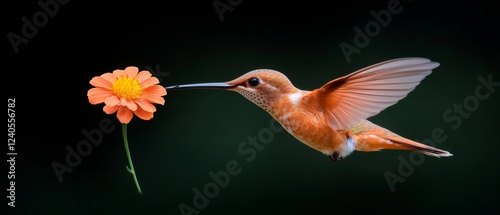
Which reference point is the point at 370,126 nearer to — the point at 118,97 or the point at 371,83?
the point at 371,83

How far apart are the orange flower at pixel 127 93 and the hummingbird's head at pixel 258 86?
A: 41mm

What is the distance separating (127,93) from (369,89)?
1.27 ft

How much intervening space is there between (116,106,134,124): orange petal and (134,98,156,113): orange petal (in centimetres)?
3

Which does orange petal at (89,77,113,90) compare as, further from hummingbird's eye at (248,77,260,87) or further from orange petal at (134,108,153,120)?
hummingbird's eye at (248,77,260,87)

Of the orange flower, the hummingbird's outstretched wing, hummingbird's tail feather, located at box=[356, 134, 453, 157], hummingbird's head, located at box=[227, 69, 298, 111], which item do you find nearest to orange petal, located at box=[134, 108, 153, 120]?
the orange flower

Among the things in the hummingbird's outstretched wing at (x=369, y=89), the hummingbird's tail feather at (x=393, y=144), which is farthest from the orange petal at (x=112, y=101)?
the hummingbird's tail feather at (x=393, y=144)

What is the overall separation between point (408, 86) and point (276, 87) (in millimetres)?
216

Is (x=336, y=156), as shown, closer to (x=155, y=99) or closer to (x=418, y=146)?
(x=418, y=146)

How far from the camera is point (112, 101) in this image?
919 mm

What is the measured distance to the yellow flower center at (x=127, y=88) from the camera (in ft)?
3.06

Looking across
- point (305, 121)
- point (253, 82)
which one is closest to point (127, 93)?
point (253, 82)

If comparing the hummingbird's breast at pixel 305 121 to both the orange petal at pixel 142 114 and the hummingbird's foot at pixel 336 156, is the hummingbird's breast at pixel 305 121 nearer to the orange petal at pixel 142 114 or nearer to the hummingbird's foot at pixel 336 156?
the hummingbird's foot at pixel 336 156

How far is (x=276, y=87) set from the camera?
0.97m

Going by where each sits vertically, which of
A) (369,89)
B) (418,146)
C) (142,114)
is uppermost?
(142,114)
